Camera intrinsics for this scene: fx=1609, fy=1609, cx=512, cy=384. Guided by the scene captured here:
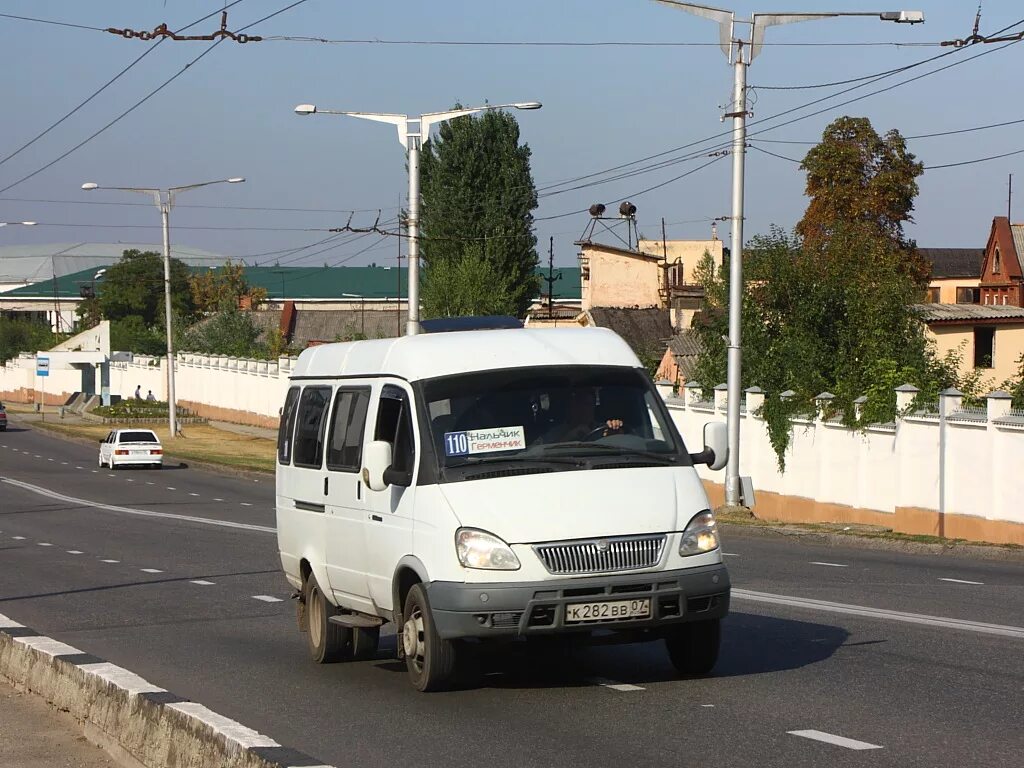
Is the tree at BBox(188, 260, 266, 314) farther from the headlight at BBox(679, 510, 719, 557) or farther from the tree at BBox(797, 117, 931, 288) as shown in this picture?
the headlight at BBox(679, 510, 719, 557)

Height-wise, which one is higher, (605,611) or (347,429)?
(347,429)

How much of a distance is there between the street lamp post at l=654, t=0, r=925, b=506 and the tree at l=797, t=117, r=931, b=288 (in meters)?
32.6

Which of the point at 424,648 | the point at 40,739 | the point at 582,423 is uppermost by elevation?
the point at 582,423

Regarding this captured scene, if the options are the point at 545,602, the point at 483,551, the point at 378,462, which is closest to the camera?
the point at 545,602

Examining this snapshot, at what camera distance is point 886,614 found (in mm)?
12594

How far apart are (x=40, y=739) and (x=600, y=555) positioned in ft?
10.5

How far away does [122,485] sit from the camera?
4228 cm

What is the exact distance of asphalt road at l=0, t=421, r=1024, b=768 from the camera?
24.8 ft

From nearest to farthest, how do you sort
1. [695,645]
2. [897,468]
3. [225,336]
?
[695,645]
[897,468]
[225,336]

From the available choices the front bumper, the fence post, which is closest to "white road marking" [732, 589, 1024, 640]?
the front bumper

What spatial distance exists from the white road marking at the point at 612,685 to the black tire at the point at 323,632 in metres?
2.06

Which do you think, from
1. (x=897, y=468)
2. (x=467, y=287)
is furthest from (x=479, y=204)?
(x=897, y=468)

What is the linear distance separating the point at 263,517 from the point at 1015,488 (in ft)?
44.9

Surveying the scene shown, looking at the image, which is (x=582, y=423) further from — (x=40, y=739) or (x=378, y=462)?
(x=40, y=739)
